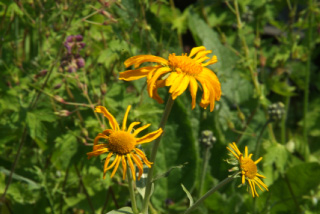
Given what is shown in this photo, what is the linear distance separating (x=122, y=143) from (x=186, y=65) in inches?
10.4

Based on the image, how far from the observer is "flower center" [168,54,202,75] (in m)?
1.19

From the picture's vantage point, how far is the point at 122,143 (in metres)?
1.17

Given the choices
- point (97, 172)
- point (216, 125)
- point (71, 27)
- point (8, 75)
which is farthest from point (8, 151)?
point (216, 125)

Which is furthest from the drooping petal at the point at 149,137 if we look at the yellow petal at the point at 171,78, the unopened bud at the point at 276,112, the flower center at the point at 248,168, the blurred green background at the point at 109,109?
the unopened bud at the point at 276,112

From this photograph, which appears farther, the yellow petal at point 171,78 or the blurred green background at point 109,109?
the blurred green background at point 109,109

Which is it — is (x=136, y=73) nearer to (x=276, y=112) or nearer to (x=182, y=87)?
(x=182, y=87)

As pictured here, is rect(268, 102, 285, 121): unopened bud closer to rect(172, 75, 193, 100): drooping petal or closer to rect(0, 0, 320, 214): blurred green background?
rect(0, 0, 320, 214): blurred green background

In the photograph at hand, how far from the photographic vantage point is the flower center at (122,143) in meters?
1.17

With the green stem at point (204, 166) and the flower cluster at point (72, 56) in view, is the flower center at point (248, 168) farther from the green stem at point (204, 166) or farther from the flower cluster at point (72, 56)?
the flower cluster at point (72, 56)

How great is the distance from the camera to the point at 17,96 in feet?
6.42

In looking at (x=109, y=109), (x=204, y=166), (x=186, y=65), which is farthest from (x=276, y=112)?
(x=186, y=65)

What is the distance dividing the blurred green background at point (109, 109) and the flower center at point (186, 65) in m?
0.62

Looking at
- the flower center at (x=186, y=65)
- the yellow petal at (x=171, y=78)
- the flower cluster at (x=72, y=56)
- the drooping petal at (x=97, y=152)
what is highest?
the flower center at (x=186, y=65)

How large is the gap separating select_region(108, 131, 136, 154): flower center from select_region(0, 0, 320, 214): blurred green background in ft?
1.92
